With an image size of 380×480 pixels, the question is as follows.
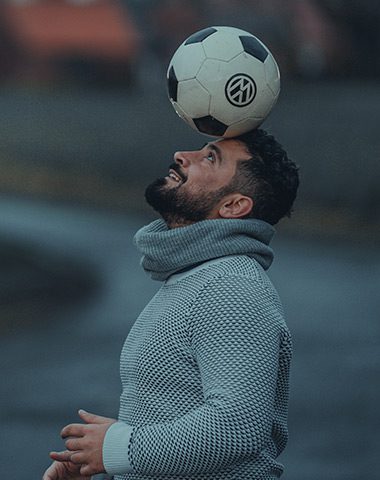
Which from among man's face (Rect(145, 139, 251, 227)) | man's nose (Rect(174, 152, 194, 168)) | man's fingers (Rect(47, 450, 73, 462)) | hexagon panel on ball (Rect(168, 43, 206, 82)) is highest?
hexagon panel on ball (Rect(168, 43, 206, 82))

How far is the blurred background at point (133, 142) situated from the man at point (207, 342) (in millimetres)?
7371

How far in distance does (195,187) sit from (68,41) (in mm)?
13548

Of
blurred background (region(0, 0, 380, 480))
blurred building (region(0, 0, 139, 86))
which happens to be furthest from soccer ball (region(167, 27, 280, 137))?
blurred building (region(0, 0, 139, 86))

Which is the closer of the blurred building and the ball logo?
the ball logo

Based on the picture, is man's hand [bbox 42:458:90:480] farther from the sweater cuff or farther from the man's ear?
the man's ear

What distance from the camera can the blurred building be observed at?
15.8 m

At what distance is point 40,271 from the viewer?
12102 mm

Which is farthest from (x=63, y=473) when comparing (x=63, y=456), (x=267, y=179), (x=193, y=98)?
(x=193, y=98)

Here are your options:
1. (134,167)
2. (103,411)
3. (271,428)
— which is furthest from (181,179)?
(134,167)

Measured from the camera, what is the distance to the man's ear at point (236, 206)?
292 centimetres

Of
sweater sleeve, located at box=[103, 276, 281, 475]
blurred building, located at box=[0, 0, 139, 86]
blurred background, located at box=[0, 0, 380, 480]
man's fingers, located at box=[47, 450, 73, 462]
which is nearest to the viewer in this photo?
sweater sleeve, located at box=[103, 276, 281, 475]

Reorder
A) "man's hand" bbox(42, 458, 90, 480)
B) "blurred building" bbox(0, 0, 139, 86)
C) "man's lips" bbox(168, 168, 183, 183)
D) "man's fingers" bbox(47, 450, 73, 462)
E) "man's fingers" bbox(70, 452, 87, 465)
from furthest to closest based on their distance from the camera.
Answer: "blurred building" bbox(0, 0, 139, 86), "man's hand" bbox(42, 458, 90, 480), "man's lips" bbox(168, 168, 183, 183), "man's fingers" bbox(47, 450, 73, 462), "man's fingers" bbox(70, 452, 87, 465)

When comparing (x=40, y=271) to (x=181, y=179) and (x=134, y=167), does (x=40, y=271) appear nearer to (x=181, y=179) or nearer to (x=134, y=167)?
(x=134, y=167)

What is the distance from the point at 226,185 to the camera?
2.92 m
